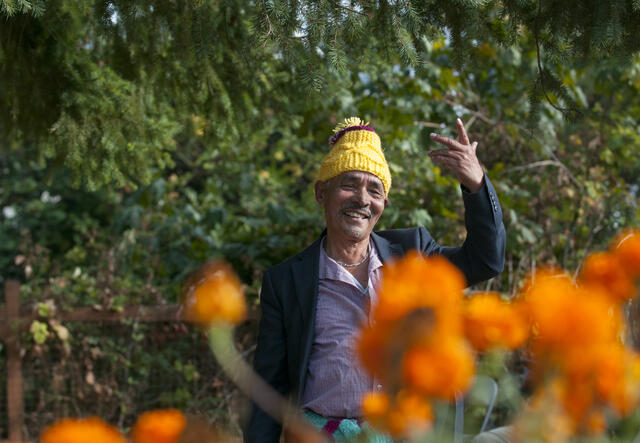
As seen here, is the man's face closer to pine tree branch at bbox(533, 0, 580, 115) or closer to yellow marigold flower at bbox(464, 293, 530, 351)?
pine tree branch at bbox(533, 0, 580, 115)

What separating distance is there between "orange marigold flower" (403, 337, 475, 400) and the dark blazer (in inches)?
54.6

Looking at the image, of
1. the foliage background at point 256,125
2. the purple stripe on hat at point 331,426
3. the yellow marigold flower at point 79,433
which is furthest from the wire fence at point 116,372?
the yellow marigold flower at point 79,433

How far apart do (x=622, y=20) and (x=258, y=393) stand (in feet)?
5.31

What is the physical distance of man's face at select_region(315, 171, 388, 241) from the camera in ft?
6.64

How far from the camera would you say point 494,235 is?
1.92m

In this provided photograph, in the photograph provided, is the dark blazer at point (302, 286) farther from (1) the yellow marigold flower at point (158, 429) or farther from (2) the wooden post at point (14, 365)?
(2) the wooden post at point (14, 365)

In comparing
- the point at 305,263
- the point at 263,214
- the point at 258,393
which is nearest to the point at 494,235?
the point at 305,263

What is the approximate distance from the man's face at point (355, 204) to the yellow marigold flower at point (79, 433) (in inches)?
59.5

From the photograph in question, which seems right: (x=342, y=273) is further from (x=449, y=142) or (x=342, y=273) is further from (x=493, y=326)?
(x=493, y=326)

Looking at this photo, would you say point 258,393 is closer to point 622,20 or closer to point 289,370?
point 289,370

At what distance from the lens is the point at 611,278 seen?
0.69 meters

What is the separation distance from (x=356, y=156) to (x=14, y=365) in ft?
11.2

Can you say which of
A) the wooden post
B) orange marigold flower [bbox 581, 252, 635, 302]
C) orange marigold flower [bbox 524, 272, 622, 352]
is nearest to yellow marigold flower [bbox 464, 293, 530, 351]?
orange marigold flower [bbox 524, 272, 622, 352]

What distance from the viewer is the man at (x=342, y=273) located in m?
1.84
